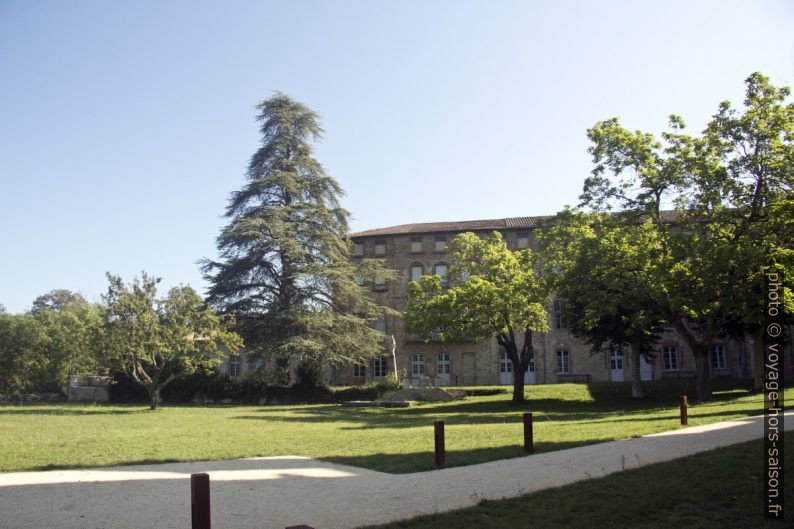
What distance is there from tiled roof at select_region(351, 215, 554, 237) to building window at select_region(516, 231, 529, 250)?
0.67 meters

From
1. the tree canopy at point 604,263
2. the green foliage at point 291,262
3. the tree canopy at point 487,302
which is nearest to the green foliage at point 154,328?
the green foliage at point 291,262

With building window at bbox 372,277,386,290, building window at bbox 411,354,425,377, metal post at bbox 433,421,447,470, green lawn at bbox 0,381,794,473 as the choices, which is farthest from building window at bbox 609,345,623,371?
metal post at bbox 433,421,447,470

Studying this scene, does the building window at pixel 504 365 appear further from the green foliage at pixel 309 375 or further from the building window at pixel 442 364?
the green foliage at pixel 309 375

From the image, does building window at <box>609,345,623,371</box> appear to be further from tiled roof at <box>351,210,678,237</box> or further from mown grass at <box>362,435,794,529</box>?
mown grass at <box>362,435,794,529</box>

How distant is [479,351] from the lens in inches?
1937

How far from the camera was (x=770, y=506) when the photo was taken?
625cm

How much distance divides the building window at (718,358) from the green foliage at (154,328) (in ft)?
115

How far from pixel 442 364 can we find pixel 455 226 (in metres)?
11.2

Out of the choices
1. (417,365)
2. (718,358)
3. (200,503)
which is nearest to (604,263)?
(200,503)

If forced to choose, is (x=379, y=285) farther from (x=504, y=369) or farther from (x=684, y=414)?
(x=684, y=414)

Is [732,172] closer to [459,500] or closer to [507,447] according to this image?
[507,447]

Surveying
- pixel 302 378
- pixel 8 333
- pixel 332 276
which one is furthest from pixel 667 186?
pixel 8 333

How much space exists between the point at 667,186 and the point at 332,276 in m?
19.8

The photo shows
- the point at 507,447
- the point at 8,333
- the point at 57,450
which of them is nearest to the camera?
the point at 507,447
